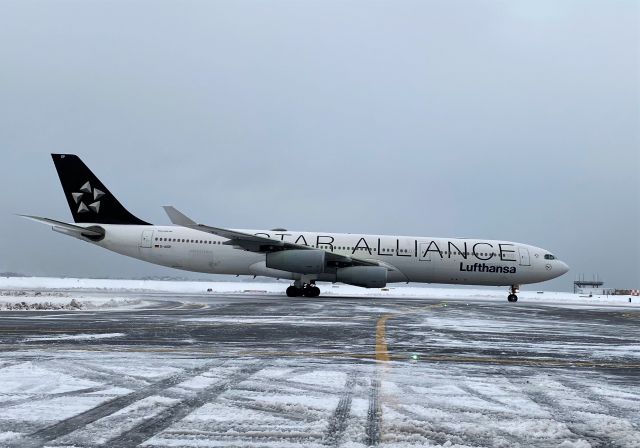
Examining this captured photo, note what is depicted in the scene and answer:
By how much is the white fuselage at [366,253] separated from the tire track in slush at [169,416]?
2446 centimetres

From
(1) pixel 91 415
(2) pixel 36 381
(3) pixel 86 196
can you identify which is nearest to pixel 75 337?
(2) pixel 36 381

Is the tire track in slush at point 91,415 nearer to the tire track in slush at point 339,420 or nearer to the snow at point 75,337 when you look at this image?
the tire track in slush at point 339,420

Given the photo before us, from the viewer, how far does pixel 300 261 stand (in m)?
28.2

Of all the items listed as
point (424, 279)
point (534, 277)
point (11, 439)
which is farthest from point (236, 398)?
point (534, 277)

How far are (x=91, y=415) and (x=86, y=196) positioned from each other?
31061mm

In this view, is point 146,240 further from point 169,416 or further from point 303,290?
point 169,416

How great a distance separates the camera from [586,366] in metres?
6.91

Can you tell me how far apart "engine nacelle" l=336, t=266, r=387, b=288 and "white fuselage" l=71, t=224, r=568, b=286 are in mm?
1847

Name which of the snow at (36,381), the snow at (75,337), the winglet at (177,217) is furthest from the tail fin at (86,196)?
the snow at (36,381)

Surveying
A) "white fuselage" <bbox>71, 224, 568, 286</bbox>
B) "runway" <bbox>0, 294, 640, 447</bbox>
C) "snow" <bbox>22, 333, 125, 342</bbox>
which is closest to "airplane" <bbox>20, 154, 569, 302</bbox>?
"white fuselage" <bbox>71, 224, 568, 286</bbox>

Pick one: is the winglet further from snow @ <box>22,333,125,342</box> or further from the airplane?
snow @ <box>22,333,125,342</box>

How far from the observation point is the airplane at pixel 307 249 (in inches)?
1181

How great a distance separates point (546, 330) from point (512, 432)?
9225 millimetres

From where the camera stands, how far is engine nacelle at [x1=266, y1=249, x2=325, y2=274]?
1102 inches
